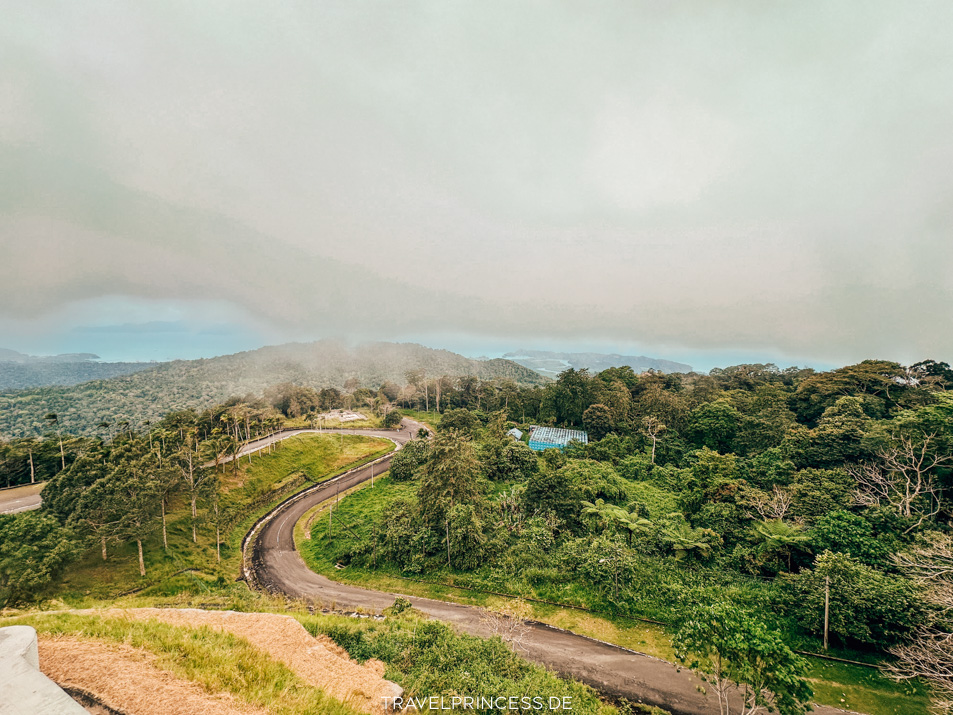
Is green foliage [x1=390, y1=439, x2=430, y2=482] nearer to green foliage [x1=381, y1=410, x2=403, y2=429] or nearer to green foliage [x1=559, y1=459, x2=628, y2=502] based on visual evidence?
green foliage [x1=559, y1=459, x2=628, y2=502]

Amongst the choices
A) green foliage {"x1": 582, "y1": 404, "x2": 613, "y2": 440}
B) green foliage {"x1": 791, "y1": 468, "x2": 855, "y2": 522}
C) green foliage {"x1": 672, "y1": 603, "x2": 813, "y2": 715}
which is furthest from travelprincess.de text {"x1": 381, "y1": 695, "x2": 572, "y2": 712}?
green foliage {"x1": 582, "y1": 404, "x2": 613, "y2": 440}

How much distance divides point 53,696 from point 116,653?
180 inches

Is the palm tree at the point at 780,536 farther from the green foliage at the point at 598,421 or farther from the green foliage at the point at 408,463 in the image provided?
the green foliage at the point at 408,463

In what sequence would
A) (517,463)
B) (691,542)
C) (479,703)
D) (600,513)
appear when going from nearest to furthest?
(479,703) → (691,542) → (600,513) → (517,463)

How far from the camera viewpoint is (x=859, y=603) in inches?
663

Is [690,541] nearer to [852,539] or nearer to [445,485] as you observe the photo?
[852,539]

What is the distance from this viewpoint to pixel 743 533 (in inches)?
1020

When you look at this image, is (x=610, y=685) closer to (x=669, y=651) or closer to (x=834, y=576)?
(x=669, y=651)

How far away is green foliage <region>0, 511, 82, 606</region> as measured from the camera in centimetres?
2009

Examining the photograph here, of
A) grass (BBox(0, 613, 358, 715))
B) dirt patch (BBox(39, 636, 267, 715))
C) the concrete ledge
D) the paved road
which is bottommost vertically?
the paved road

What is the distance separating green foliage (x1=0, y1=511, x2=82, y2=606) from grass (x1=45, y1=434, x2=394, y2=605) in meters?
2.02

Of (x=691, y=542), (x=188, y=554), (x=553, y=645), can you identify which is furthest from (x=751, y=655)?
(x=188, y=554)

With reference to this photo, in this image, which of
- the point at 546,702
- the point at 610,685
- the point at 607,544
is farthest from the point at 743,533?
the point at 546,702

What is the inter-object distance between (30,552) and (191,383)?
137310 millimetres
